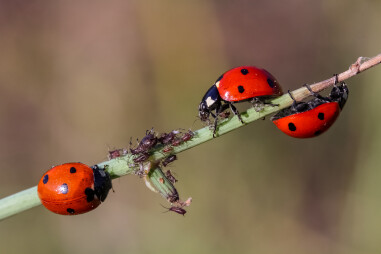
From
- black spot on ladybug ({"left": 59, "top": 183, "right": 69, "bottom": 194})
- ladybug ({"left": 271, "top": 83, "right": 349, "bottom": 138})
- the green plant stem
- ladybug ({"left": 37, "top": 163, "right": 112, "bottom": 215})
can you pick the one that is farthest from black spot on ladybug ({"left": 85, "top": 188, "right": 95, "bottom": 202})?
ladybug ({"left": 271, "top": 83, "right": 349, "bottom": 138})

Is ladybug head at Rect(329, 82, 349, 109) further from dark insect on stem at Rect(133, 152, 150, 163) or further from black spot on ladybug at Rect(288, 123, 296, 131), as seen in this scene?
dark insect on stem at Rect(133, 152, 150, 163)

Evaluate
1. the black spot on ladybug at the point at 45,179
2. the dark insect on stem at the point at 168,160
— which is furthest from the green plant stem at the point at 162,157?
the black spot on ladybug at the point at 45,179

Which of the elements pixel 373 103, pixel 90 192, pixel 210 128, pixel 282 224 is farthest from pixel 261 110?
pixel 282 224

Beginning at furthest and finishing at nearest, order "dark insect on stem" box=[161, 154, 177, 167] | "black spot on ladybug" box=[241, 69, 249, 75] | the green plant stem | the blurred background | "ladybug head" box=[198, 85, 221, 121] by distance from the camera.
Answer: the blurred background, "ladybug head" box=[198, 85, 221, 121], "black spot on ladybug" box=[241, 69, 249, 75], "dark insect on stem" box=[161, 154, 177, 167], the green plant stem

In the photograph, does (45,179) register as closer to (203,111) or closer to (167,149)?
(167,149)

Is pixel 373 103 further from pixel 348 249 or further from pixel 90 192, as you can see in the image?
pixel 90 192

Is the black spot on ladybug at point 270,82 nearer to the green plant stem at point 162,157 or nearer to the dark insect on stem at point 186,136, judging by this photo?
the green plant stem at point 162,157
